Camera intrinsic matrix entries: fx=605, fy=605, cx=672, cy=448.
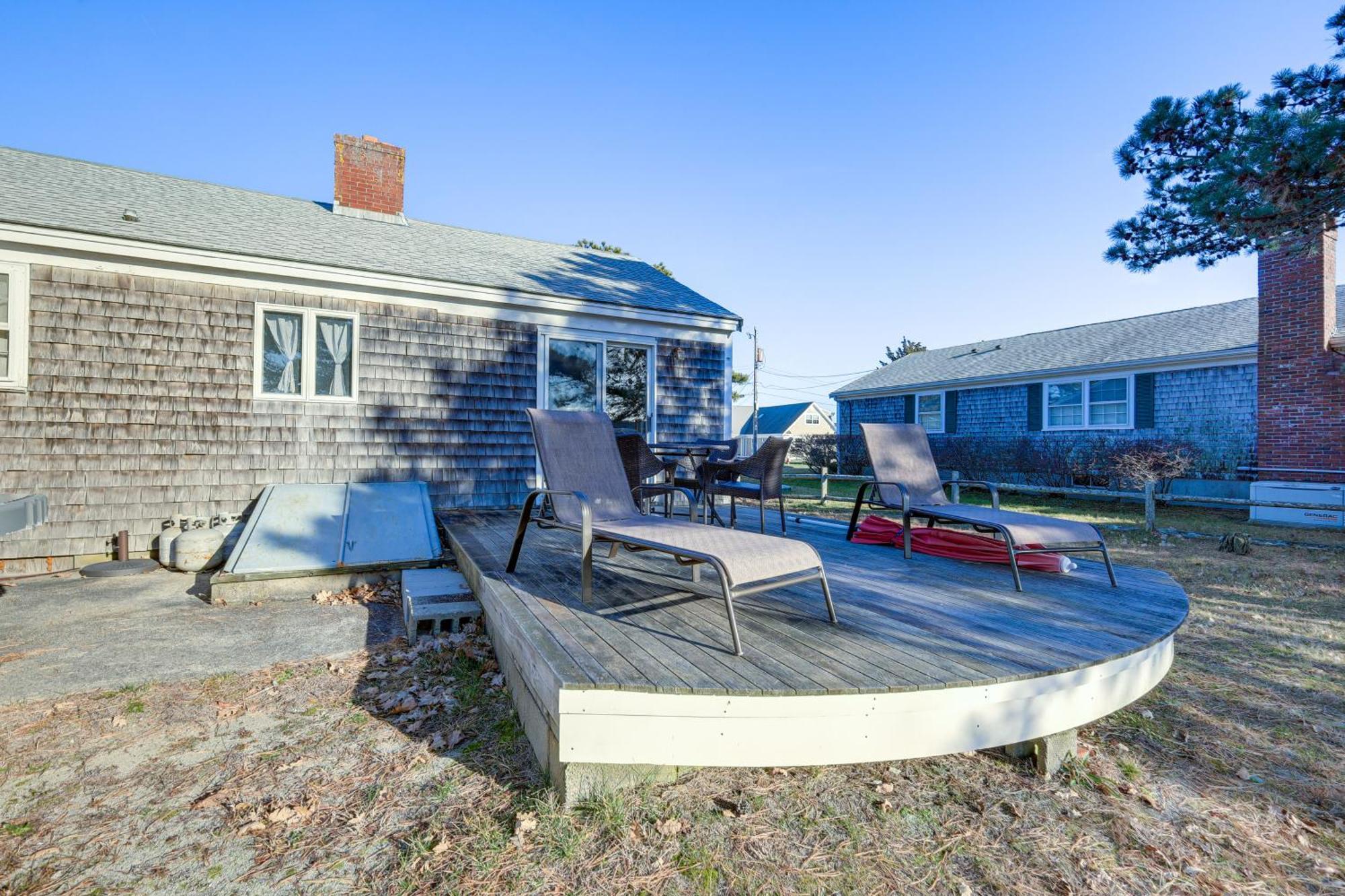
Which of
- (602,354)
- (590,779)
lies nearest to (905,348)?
(602,354)

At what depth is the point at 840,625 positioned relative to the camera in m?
2.86

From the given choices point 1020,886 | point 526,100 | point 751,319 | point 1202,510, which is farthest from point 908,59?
point 751,319

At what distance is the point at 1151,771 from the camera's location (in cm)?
245

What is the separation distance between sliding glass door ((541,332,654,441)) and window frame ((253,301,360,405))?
7.31 feet

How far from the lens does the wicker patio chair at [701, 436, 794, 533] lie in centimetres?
520

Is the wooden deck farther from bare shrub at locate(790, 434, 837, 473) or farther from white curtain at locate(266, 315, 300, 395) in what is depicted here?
bare shrub at locate(790, 434, 837, 473)

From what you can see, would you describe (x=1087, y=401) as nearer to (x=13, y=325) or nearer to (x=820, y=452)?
(x=820, y=452)

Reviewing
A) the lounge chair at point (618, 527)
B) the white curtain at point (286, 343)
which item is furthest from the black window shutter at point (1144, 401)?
the white curtain at point (286, 343)

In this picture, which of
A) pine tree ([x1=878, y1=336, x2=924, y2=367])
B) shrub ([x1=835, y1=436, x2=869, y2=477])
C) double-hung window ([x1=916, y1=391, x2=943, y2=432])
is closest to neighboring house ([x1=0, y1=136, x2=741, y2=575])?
double-hung window ([x1=916, y1=391, x2=943, y2=432])

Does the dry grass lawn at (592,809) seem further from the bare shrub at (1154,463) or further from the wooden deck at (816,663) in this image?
the bare shrub at (1154,463)

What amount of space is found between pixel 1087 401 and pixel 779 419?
28616 millimetres

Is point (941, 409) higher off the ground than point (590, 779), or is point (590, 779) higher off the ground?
point (941, 409)

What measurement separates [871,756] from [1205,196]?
19.2 feet

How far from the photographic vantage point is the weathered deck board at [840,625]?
2.17m
